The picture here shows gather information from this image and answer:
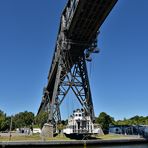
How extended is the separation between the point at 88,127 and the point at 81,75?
11.8 meters

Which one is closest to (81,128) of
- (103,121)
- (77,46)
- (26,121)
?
(77,46)

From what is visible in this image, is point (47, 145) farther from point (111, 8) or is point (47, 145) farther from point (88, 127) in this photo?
point (111, 8)

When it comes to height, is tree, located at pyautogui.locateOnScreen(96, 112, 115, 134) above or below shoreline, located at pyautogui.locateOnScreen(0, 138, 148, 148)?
above

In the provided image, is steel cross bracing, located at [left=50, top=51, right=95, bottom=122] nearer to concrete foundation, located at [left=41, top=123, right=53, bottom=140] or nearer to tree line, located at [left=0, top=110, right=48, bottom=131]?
concrete foundation, located at [left=41, top=123, right=53, bottom=140]

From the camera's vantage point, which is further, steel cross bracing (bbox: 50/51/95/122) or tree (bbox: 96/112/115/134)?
tree (bbox: 96/112/115/134)

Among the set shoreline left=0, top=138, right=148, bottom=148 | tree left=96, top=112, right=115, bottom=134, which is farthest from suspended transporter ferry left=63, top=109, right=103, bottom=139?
tree left=96, top=112, right=115, bottom=134

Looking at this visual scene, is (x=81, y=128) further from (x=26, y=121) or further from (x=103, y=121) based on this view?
(x=26, y=121)

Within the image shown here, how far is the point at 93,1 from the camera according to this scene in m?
34.7

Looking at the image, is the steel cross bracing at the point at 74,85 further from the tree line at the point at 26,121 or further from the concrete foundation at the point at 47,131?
the tree line at the point at 26,121

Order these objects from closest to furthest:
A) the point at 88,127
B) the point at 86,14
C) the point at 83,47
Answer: the point at 86,14
the point at 88,127
the point at 83,47

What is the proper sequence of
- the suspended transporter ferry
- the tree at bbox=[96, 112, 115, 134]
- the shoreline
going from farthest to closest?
the tree at bbox=[96, 112, 115, 134]
the suspended transporter ferry
the shoreline

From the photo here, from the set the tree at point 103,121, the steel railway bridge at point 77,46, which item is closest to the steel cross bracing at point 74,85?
the steel railway bridge at point 77,46

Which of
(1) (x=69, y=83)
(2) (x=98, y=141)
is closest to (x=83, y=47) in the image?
(1) (x=69, y=83)

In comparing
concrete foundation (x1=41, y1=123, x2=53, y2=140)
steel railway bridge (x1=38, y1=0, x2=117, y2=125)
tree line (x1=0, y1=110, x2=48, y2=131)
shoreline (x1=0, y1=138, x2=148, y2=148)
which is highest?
steel railway bridge (x1=38, y1=0, x2=117, y2=125)
